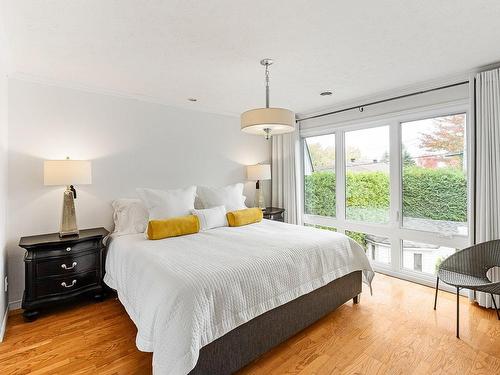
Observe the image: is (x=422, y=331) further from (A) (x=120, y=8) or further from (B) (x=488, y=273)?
(A) (x=120, y=8)

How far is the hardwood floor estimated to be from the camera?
188cm

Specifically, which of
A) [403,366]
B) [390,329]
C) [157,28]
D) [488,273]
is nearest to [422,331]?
[390,329]

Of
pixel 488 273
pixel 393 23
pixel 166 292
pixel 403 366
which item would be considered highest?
pixel 393 23

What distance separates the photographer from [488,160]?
2.60 m

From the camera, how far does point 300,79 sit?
296 cm

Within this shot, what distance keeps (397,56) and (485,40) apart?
2.04 feet

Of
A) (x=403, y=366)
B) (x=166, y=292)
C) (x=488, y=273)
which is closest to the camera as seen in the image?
(x=166, y=292)

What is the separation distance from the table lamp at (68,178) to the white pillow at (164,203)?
60 cm

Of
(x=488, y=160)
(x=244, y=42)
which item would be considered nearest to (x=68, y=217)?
(x=244, y=42)

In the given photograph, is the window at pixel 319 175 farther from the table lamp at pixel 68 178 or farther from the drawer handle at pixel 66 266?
the drawer handle at pixel 66 266

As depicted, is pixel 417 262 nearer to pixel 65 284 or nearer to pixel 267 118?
pixel 267 118

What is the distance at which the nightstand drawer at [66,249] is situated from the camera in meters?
2.52

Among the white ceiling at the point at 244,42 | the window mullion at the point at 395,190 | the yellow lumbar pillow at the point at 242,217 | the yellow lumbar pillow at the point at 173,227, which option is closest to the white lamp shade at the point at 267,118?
the white ceiling at the point at 244,42

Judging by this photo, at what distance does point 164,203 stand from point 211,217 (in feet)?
1.86
